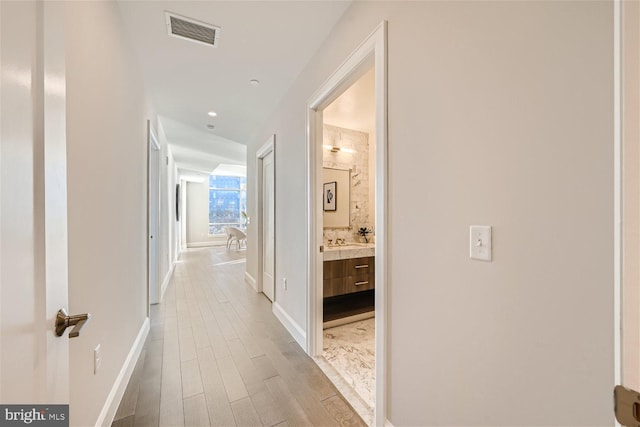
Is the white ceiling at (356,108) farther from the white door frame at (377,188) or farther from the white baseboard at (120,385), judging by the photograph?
the white baseboard at (120,385)

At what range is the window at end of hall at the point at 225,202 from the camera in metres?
10.4

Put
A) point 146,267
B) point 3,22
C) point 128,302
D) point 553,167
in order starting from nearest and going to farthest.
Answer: point 3,22, point 553,167, point 128,302, point 146,267

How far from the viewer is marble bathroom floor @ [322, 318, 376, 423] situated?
1.74 metres

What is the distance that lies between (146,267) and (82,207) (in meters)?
1.80

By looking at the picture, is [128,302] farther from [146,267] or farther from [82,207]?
[82,207]

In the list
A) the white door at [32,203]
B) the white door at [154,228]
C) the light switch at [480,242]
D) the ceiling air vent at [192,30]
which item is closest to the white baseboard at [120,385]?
the white door at [32,203]

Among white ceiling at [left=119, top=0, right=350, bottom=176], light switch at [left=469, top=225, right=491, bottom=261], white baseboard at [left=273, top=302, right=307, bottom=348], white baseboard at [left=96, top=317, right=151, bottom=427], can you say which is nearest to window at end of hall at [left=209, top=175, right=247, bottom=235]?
white ceiling at [left=119, top=0, right=350, bottom=176]

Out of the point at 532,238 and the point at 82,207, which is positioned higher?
the point at 82,207

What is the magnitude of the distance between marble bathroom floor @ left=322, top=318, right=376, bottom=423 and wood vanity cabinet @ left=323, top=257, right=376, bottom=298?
40 cm

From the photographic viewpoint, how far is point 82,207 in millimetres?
1208

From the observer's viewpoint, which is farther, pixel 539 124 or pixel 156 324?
pixel 156 324

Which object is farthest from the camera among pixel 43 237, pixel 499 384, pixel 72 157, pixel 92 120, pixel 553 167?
pixel 92 120

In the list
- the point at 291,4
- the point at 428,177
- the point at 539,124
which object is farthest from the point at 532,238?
the point at 291,4

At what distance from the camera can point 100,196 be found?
1430mm
